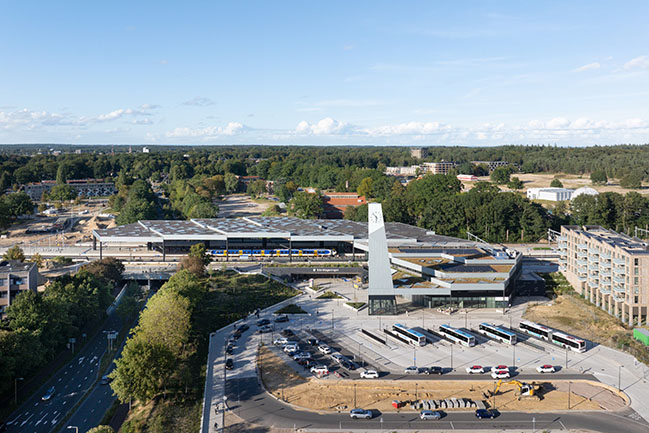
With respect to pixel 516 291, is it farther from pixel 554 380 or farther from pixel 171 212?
pixel 171 212

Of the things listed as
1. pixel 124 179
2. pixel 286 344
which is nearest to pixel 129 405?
pixel 286 344

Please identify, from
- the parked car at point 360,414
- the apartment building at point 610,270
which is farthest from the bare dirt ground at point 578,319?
the parked car at point 360,414

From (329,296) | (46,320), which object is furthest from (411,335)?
(46,320)

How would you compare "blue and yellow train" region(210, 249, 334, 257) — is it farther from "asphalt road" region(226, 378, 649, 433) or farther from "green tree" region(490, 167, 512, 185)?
"green tree" region(490, 167, 512, 185)

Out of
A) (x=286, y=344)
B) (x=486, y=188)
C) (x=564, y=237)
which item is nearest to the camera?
(x=286, y=344)

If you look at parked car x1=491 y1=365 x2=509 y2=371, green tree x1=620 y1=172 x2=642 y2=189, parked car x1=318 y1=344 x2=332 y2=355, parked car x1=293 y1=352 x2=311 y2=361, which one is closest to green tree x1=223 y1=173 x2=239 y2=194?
green tree x1=620 y1=172 x2=642 y2=189

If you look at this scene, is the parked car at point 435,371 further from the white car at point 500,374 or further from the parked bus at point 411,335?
the parked bus at point 411,335

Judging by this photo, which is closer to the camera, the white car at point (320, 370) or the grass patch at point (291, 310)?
the white car at point (320, 370)
